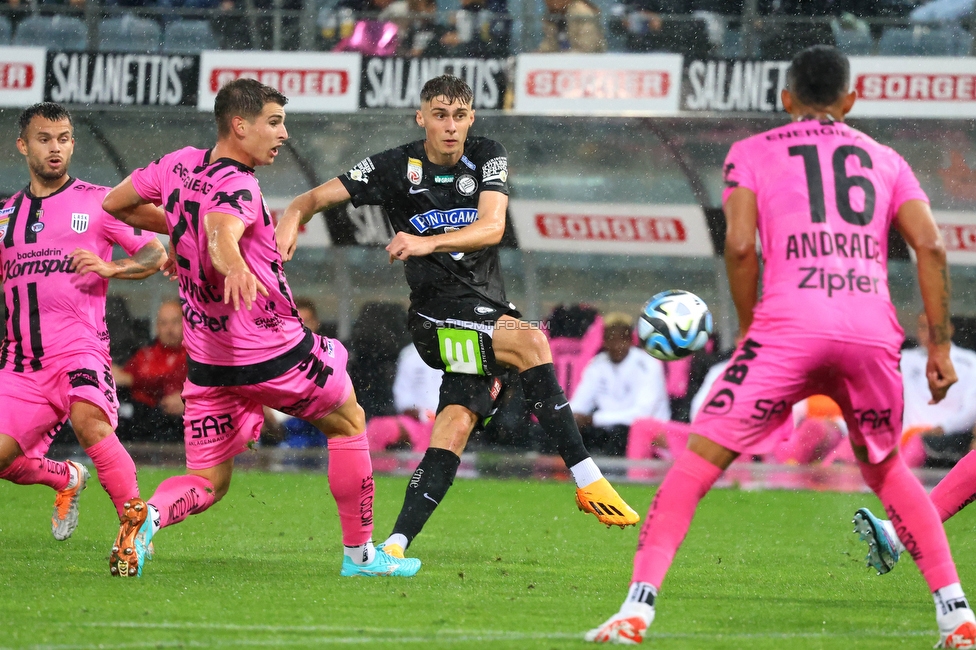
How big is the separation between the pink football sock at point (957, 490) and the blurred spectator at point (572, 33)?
804 cm

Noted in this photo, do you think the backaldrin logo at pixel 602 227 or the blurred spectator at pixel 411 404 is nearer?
the blurred spectator at pixel 411 404

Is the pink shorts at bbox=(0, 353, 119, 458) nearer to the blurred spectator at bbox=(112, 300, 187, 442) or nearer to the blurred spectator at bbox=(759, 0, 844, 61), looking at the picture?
the blurred spectator at bbox=(112, 300, 187, 442)

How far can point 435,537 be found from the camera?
7.06 metres

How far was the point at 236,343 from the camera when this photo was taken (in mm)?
5039

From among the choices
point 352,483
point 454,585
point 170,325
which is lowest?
point 170,325

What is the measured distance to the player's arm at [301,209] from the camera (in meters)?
5.41

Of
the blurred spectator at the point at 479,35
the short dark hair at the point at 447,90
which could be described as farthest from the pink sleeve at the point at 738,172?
the blurred spectator at the point at 479,35

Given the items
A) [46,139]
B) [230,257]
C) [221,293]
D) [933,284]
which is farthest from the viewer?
[46,139]

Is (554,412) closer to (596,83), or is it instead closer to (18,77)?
(596,83)

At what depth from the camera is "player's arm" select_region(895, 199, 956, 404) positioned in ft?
12.9

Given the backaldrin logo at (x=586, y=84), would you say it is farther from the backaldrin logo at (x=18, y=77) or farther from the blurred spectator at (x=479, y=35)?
the backaldrin logo at (x=18, y=77)

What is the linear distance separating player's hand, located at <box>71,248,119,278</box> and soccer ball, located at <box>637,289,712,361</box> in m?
2.42

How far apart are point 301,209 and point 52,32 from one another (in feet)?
27.1

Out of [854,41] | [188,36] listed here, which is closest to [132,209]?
[188,36]
